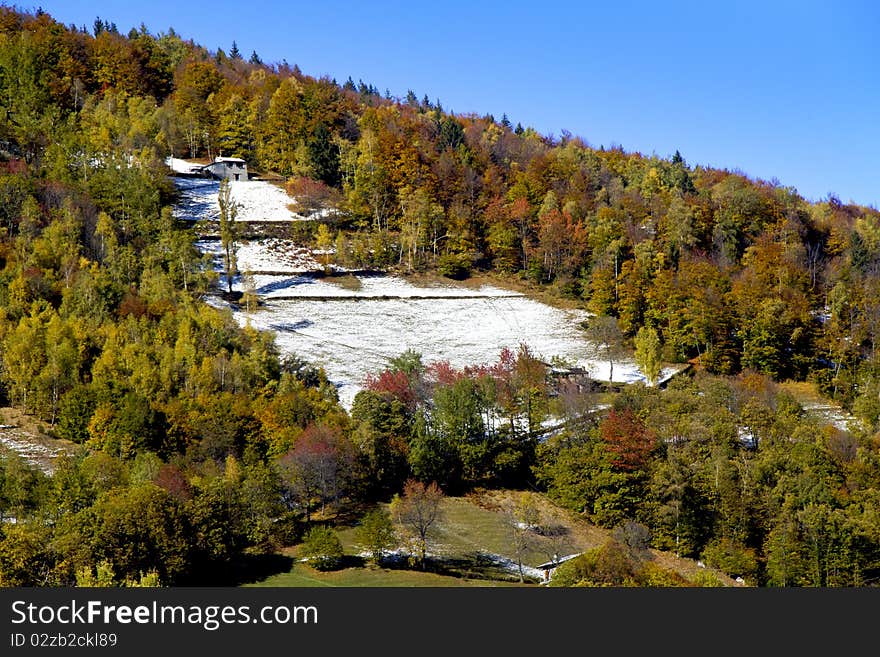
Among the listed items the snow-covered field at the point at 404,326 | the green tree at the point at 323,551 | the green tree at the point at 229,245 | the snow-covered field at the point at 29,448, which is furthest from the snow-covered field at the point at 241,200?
the green tree at the point at 323,551

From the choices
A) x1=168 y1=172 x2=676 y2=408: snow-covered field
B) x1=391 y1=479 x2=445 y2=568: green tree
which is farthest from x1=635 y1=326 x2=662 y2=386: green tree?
x1=391 y1=479 x2=445 y2=568: green tree

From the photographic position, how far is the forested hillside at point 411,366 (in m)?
59.0

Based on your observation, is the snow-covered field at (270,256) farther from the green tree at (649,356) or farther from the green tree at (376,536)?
the green tree at (376,536)

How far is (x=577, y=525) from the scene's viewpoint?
2606 inches

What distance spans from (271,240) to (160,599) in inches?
3654

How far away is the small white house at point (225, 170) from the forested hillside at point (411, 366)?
7.63 metres

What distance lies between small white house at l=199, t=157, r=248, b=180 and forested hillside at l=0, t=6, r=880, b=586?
763cm

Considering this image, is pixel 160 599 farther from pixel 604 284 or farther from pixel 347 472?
pixel 604 284

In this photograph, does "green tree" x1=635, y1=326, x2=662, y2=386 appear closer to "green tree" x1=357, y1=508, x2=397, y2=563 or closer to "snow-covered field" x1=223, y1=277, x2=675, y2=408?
"snow-covered field" x1=223, y1=277, x2=675, y2=408

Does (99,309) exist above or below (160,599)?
above

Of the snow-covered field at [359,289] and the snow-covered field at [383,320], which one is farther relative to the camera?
the snow-covered field at [359,289]

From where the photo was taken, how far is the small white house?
14350 cm

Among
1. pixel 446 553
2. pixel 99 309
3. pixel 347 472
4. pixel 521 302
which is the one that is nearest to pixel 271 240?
pixel 521 302

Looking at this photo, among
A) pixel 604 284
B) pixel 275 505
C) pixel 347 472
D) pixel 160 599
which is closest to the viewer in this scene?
pixel 160 599
